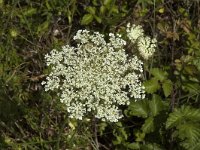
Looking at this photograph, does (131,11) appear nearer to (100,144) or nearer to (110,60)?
(100,144)

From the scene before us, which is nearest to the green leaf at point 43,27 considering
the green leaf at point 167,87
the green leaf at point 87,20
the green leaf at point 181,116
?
the green leaf at point 87,20

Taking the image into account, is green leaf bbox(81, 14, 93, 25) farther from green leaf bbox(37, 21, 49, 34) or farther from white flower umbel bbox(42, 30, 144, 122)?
white flower umbel bbox(42, 30, 144, 122)

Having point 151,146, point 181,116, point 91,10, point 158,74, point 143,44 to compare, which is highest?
point 91,10

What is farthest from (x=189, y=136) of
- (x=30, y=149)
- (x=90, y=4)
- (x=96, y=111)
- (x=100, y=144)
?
(x=90, y=4)

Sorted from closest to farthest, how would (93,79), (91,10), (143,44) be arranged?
(93,79)
(143,44)
(91,10)

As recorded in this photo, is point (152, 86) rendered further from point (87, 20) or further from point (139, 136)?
point (87, 20)

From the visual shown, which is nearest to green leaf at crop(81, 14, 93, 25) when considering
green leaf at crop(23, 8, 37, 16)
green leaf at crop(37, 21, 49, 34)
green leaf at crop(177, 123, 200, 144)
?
green leaf at crop(37, 21, 49, 34)

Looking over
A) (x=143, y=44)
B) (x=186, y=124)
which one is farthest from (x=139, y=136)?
(x=143, y=44)
